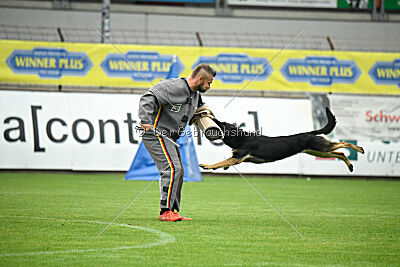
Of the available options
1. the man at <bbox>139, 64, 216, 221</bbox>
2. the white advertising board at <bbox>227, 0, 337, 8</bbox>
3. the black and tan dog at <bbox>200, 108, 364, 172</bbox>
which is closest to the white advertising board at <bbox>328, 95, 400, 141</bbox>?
the white advertising board at <bbox>227, 0, 337, 8</bbox>

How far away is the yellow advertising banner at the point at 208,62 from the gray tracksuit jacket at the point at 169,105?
9.59 meters

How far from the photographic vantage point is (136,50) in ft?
60.1

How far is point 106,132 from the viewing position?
679 inches

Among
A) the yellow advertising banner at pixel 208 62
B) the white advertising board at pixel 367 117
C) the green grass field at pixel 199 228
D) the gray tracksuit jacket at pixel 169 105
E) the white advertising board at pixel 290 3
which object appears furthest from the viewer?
the white advertising board at pixel 290 3

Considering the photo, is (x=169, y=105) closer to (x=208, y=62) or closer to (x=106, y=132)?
(x=106, y=132)

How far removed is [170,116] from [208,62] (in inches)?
410

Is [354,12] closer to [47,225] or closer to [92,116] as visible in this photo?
[92,116]

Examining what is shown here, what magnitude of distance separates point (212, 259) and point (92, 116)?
1227 centimetres

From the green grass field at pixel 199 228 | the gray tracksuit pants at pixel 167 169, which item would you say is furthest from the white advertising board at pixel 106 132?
the gray tracksuit pants at pixel 167 169

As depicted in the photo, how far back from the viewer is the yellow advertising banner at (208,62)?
701 inches

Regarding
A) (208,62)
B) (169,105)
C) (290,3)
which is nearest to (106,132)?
(208,62)

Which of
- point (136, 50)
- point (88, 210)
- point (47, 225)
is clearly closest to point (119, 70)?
point (136, 50)

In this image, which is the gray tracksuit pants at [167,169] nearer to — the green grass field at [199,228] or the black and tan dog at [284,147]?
the green grass field at [199,228]

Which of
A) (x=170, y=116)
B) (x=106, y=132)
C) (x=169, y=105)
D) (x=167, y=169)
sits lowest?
(x=106, y=132)
